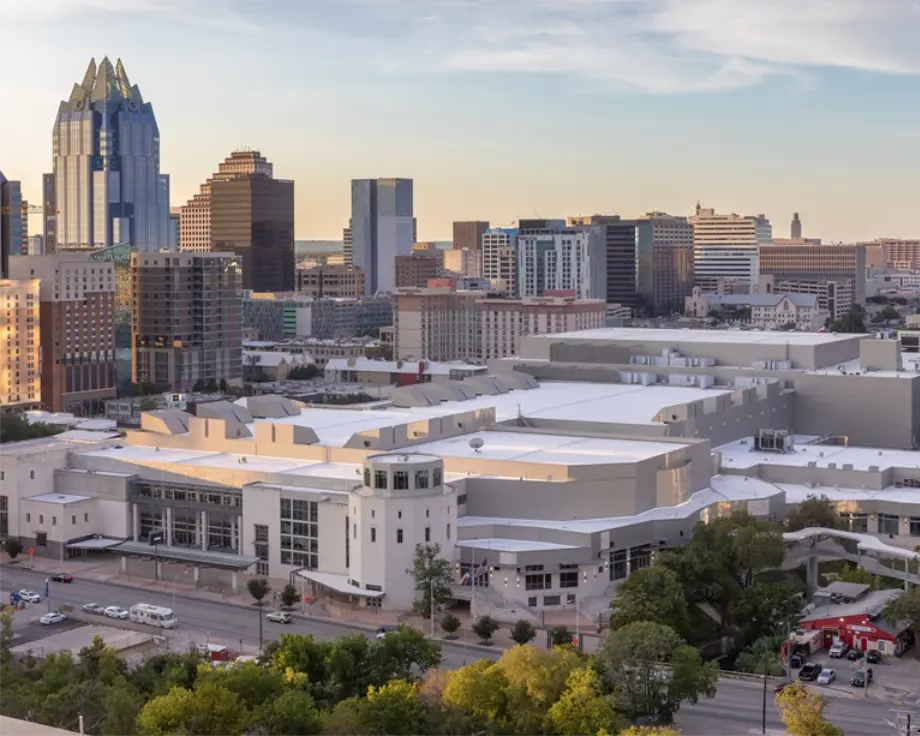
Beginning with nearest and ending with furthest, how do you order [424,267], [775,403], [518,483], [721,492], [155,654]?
[155,654] < [518,483] < [721,492] < [775,403] < [424,267]

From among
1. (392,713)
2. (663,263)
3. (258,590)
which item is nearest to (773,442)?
(258,590)

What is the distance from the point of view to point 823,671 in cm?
2928

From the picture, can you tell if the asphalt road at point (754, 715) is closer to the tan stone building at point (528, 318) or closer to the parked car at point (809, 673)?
the parked car at point (809, 673)

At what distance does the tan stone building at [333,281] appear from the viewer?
160 m

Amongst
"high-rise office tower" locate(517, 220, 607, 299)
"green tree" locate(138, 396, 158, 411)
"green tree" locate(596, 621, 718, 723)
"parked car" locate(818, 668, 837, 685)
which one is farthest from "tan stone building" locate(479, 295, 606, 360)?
"green tree" locate(596, 621, 718, 723)

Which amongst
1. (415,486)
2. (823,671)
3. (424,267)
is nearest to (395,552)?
(415,486)

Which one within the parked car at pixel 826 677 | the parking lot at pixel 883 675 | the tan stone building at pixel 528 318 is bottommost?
the parking lot at pixel 883 675

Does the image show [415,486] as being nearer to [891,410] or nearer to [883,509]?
[883,509]

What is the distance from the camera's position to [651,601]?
31188 mm

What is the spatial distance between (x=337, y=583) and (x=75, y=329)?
150 ft

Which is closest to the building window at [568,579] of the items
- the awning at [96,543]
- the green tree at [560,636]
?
the green tree at [560,636]

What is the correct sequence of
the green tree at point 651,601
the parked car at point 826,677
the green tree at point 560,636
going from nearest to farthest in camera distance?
1. the parked car at point 826,677
2. the green tree at point 560,636
3. the green tree at point 651,601

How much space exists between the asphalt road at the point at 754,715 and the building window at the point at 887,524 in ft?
50.3

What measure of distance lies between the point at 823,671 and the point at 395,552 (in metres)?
9.80
